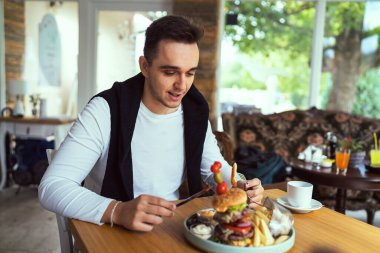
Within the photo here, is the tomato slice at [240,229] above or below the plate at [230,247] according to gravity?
above

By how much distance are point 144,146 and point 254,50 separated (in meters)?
3.24

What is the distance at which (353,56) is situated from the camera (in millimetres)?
4168

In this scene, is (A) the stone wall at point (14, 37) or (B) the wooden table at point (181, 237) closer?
(B) the wooden table at point (181, 237)

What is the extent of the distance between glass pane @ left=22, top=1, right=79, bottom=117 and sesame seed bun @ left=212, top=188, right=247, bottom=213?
181 inches

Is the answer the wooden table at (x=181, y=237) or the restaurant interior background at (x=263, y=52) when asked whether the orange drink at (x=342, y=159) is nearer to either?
the wooden table at (x=181, y=237)

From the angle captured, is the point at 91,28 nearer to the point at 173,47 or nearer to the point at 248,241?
the point at 173,47

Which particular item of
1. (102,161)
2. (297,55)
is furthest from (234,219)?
(297,55)

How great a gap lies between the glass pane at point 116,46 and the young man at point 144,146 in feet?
10.2

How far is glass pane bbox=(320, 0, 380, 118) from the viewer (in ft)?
13.5

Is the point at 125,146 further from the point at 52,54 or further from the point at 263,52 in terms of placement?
the point at 52,54

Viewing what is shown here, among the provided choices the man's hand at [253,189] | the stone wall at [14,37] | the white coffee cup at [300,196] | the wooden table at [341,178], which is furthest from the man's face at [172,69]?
the stone wall at [14,37]

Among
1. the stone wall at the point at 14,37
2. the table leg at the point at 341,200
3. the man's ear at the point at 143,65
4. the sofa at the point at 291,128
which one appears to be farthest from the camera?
the stone wall at the point at 14,37

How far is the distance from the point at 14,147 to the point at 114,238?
361cm

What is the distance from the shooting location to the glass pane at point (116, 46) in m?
4.35
